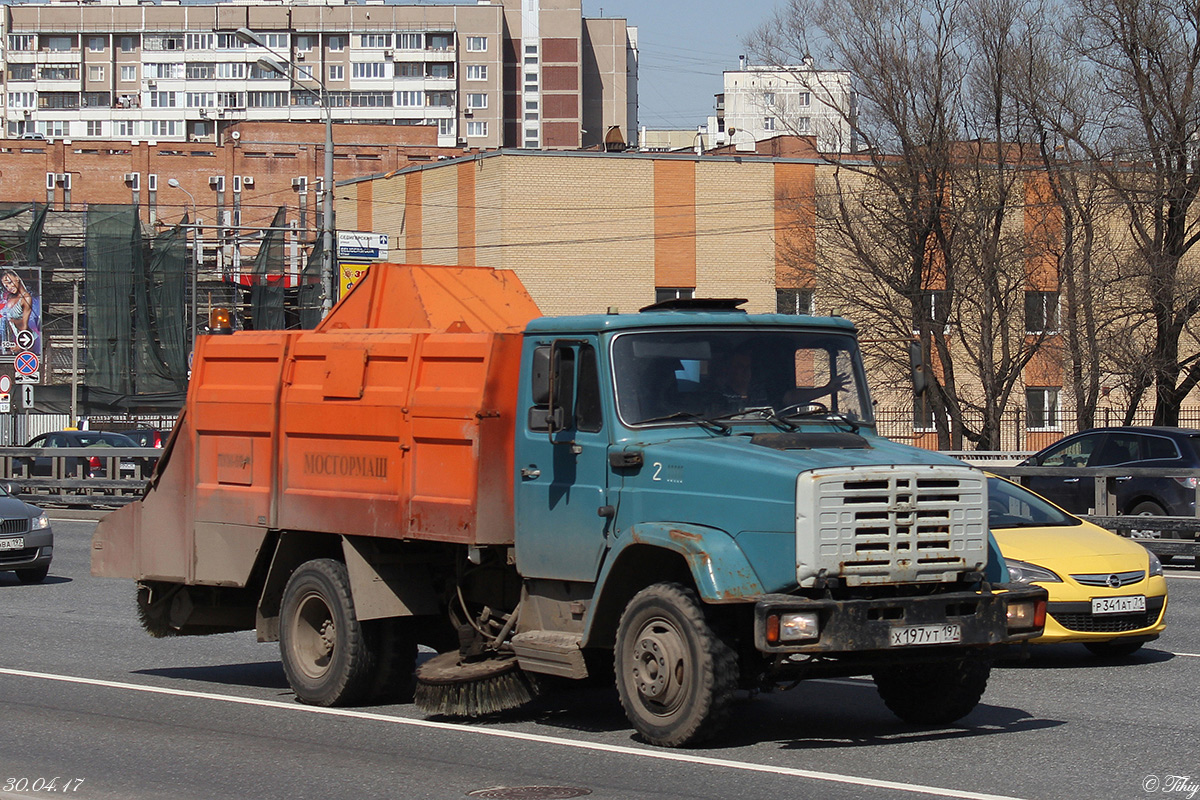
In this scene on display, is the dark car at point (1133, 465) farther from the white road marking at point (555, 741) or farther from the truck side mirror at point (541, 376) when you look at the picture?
the truck side mirror at point (541, 376)

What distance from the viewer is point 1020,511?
40.0 feet

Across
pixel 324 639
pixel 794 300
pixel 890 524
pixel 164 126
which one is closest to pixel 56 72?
pixel 164 126

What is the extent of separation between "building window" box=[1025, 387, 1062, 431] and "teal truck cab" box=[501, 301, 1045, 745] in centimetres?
3640

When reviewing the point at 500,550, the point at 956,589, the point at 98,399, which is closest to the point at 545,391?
the point at 500,550

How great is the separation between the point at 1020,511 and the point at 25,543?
12299mm

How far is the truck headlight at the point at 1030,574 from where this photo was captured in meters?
10.8

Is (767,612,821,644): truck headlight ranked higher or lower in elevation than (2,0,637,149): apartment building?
lower

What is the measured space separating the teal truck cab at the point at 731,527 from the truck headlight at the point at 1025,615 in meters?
0.01

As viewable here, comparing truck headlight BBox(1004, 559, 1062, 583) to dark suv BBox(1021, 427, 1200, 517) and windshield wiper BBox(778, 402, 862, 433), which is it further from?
dark suv BBox(1021, 427, 1200, 517)

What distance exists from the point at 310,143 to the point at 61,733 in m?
96.6

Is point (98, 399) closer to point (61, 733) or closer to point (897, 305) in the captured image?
point (897, 305)

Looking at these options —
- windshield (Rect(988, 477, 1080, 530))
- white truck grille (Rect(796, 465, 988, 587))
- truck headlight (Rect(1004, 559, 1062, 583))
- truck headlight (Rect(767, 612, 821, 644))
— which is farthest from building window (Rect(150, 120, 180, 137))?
truck headlight (Rect(767, 612, 821, 644))

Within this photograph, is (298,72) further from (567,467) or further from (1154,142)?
(567,467)

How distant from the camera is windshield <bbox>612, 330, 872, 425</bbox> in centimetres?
810
